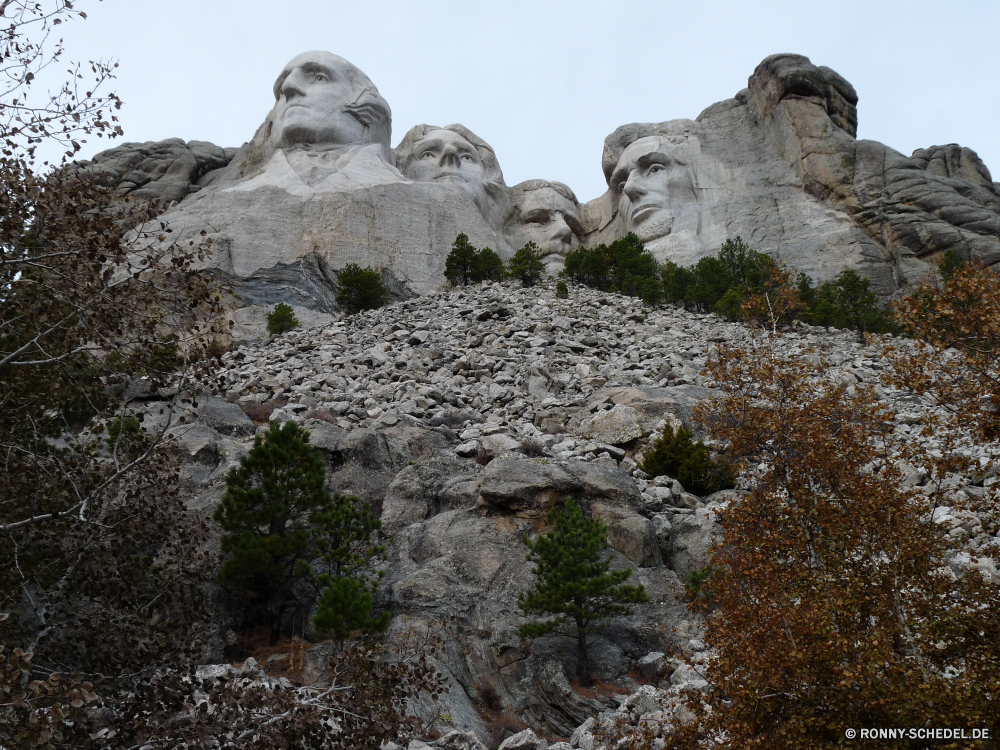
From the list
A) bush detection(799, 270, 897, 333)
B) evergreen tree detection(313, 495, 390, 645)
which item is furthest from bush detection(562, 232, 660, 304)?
evergreen tree detection(313, 495, 390, 645)

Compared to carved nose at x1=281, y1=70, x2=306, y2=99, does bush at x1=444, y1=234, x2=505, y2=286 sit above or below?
below

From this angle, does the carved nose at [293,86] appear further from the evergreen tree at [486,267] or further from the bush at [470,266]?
the evergreen tree at [486,267]

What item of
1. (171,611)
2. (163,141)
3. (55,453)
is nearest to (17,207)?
(55,453)

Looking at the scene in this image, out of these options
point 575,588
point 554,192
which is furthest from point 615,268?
point 575,588

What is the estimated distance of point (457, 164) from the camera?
172 feet

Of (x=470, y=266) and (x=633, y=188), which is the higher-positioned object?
(x=633, y=188)

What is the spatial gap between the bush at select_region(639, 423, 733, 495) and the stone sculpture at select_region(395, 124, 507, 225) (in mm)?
34670

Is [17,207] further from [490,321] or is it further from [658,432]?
[490,321]

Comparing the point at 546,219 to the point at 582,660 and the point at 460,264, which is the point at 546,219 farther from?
the point at 582,660

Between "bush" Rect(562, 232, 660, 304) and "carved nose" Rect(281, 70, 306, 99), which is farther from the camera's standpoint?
"carved nose" Rect(281, 70, 306, 99)

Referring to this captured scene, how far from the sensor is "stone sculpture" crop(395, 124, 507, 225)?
51312 millimetres

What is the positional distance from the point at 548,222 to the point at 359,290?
2094 cm

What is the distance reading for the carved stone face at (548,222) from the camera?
2094 inches

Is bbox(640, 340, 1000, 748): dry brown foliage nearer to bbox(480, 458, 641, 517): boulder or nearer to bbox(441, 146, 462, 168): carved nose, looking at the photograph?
bbox(480, 458, 641, 517): boulder
